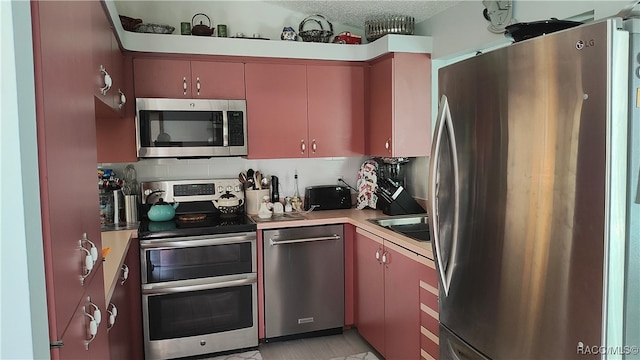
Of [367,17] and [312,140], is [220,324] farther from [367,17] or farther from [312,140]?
[367,17]

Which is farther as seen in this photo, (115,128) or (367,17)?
(367,17)

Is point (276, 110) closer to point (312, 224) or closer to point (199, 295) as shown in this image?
point (312, 224)

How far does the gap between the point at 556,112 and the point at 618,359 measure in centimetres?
68

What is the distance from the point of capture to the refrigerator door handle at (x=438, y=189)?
5.71ft

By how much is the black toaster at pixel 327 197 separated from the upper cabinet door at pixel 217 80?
888mm

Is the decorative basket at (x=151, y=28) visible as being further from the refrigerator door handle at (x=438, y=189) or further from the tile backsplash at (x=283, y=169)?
the refrigerator door handle at (x=438, y=189)

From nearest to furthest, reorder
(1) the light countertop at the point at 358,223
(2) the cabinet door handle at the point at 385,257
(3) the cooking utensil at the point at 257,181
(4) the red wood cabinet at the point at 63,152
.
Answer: (4) the red wood cabinet at the point at 63,152 → (1) the light countertop at the point at 358,223 → (2) the cabinet door handle at the point at 385,257 → (3) the cooking utensil at the point at 257,181

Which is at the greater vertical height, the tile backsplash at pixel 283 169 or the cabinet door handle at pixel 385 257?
the tile backsplash at pixel 283 169

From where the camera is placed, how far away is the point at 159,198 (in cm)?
326

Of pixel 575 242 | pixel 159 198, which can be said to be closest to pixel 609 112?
pixel 575 242

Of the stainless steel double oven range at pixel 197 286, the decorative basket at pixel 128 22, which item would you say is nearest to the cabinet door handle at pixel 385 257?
the stainless steel double oven range at pixel 197 286

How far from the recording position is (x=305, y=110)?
3.36 metres

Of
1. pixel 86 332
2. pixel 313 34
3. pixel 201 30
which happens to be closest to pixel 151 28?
pixel 201 30

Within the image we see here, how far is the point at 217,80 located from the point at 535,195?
2.32m
